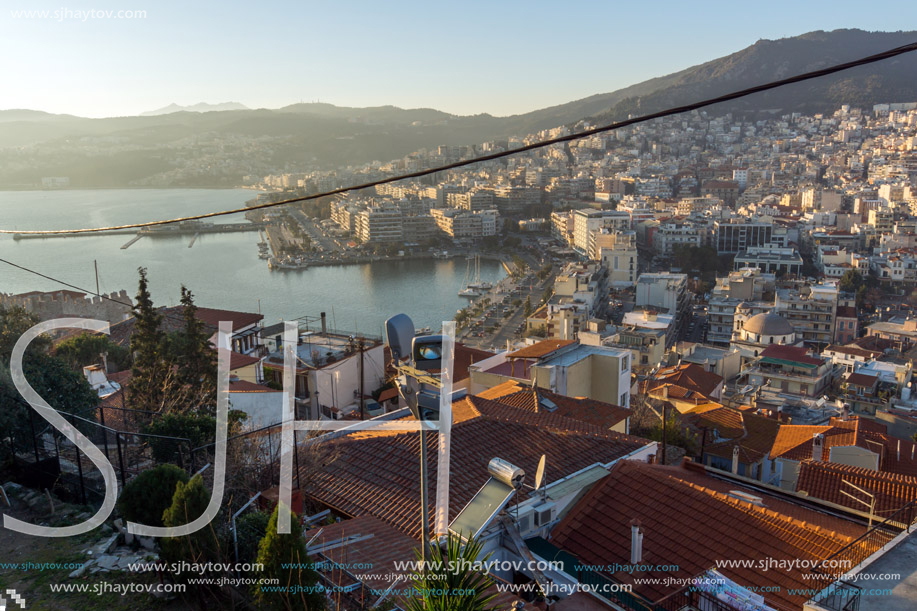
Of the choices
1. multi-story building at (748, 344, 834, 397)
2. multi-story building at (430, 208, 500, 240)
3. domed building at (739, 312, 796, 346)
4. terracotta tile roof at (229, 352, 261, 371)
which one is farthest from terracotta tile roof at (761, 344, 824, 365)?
multi-story building at (430, 208, 500, 240)

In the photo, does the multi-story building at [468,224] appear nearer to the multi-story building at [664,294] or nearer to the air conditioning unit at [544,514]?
the multi-story building at [664,294]

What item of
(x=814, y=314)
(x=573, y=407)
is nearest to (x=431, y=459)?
(x=573, y=407)

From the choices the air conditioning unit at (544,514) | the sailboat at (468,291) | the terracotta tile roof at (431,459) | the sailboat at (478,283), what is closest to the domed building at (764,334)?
the sailboat at (468,291)

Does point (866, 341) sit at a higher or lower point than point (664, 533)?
lower

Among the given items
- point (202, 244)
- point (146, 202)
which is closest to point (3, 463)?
point (202, 244)

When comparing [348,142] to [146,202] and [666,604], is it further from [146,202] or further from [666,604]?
[666,604]

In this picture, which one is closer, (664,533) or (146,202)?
(664,533)

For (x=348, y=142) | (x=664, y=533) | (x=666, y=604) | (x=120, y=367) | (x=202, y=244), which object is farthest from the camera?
(x=348, y=142)
